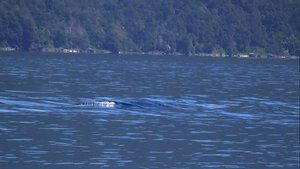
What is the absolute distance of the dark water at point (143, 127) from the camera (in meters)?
40.0

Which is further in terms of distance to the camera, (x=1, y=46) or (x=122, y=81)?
(x=1, y=46)

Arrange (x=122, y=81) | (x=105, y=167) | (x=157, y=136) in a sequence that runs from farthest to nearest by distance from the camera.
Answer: (x=122, y=81), (x=157, y=136), (x=105, y=167)

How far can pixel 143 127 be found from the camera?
167 feet

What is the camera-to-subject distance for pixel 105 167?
122 feet

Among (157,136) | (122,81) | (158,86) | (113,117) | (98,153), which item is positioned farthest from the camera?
(122,81)

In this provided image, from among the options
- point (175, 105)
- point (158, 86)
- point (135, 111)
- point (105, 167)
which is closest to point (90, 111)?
point (135, 111)

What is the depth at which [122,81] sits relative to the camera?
92.8 metres

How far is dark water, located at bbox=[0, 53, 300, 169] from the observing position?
1575 inches

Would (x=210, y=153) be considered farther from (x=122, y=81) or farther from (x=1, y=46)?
(x=1, y=46)

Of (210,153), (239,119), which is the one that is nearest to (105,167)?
(210,153)

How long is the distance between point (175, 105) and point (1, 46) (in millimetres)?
131905

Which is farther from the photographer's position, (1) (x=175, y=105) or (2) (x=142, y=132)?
(1) (x=175, y=105)

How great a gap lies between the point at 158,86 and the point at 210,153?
1730 inches

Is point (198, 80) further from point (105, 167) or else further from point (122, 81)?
point (105, 167)
